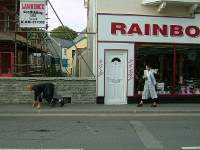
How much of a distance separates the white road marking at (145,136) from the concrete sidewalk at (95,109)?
123 inches

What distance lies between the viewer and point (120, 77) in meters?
20.8

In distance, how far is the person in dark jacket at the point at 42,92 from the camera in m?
18.9

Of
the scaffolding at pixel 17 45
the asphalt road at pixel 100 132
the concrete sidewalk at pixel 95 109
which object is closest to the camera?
the asphalt road at pixel 100 132

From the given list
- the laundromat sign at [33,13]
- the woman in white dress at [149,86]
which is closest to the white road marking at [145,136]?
the woman in white dress at [149,86]

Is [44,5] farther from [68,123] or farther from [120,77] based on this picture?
[68,123]

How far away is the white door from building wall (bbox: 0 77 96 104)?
0.66m

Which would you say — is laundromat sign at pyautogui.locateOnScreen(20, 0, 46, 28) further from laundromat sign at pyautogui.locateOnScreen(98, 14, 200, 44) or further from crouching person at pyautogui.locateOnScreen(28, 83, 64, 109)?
crouching person at pyautogui.locateOnScreen(28, 83, 64, 109)

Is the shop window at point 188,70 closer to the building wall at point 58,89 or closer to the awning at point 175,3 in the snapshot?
the awning at point 175,3

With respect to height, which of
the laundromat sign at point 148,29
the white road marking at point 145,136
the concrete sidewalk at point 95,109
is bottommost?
the white road marking at point 145,136

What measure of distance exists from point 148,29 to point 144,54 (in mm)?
1070

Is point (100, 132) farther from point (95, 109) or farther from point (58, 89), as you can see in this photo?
point (58, 89)

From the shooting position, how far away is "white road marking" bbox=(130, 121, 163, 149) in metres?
11.3

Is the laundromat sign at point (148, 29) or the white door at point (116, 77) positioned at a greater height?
the laundromat sign at point (148, 29)

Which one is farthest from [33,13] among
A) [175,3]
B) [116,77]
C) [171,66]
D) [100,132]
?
[100,132]
